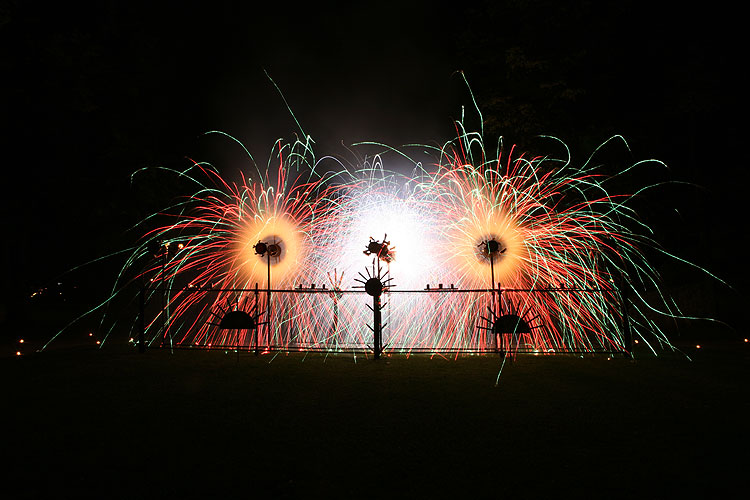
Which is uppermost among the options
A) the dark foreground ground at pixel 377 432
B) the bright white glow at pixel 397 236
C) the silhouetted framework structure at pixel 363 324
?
the bright white glow at pixel 397 236

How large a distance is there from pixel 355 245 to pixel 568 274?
4.95m

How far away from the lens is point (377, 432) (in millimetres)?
4922

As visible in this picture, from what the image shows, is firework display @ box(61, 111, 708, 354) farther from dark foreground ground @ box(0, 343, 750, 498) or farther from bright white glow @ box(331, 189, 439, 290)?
dark foreground ground @ box(0, 343, 750, 498)

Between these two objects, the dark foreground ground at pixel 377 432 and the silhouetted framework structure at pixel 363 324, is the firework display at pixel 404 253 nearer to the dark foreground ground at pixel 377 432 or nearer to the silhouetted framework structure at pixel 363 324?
the silhouetted framework structure at pixel 363 324

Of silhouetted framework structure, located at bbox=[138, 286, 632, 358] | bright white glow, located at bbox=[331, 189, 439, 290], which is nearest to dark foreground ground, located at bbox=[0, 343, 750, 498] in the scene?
silhouetted framework structure, located at bbox=[138, 286, 632, 358]

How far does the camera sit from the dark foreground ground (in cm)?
372

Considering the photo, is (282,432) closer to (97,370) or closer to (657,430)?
(657,430)

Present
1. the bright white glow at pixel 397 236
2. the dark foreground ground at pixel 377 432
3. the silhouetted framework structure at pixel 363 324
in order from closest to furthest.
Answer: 1. the dark foreground ground at pixel 377 432
2. the silhouetted framework structure at pixel 363 324
3. the bright white glow at pixel 397 236

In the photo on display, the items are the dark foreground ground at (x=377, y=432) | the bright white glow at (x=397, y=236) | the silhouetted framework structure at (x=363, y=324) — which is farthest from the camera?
the bright white glow at (x=397, y=236)

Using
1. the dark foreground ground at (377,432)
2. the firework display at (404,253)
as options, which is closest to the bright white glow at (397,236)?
the firework display at (404,253)

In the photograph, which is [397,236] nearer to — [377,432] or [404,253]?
[404,253]

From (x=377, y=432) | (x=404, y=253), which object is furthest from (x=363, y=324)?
(x=377, y=432)

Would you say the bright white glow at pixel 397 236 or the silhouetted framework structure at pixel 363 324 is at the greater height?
the bright white glow at pixel 397 236

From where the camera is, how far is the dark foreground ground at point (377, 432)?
3721 mm
